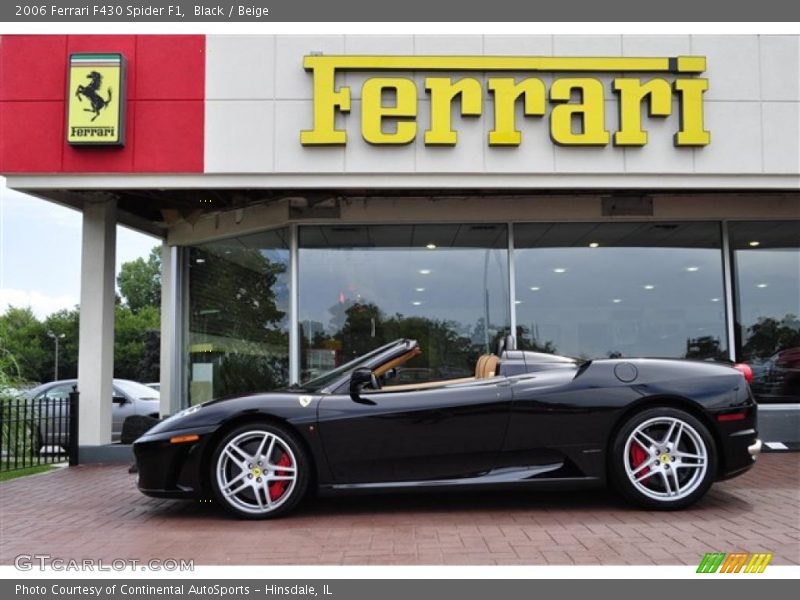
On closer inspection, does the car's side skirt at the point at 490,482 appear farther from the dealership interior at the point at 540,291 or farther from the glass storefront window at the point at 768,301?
the glass storefront window at the point at 768,301

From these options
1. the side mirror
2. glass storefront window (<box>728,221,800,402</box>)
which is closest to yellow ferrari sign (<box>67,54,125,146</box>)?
the side mirror

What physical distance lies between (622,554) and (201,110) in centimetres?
609

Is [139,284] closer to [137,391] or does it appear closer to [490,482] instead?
[137,391]

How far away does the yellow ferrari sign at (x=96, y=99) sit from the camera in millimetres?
7445

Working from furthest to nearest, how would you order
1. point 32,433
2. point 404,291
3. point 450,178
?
point 404,291 < point 32,433 < point 450,178

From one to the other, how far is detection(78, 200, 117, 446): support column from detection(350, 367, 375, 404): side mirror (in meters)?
4.81

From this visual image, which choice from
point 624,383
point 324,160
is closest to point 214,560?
point 624,383

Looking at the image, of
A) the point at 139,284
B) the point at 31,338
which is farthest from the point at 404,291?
the point at 139,284

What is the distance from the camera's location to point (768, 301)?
9.30 metres

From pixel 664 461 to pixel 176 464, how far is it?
3.48 m

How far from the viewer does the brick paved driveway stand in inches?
159

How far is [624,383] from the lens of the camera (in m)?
5.11

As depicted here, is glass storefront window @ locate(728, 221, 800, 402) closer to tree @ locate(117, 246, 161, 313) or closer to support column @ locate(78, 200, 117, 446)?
support column @ locate(78, 200, 117, 446)

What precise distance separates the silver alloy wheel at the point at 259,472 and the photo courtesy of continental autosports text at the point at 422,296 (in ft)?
0.07
